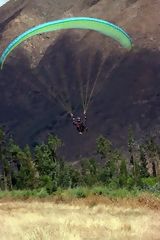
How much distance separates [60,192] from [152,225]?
1991 centimetres

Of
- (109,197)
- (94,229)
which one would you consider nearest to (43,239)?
(94,229)

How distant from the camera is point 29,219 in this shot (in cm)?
2561

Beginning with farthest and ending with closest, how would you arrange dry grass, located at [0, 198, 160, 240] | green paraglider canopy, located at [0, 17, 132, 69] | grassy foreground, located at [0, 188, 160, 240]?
green paraglider canopy, located at [0, 17, 132, 69]
grassy foreground, located at [0, 188, 160, 240]
dry grass, located at [0, 198, 160, 240]

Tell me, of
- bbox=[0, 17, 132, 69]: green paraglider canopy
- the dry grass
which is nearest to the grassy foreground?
the dry grass

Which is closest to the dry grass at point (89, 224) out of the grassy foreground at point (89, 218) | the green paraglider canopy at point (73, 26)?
the grassy foreground at point (89, 218)

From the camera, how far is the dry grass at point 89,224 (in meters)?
19.0

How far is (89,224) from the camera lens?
74.3ft

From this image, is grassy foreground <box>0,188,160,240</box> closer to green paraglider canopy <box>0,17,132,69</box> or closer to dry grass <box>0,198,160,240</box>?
dry grass <box>0,198,160,240</box>

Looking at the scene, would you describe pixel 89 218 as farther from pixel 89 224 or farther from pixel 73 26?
pixel 73 26

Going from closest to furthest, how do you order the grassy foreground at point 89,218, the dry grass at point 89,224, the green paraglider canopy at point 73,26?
the dry grass at point 89,224 < the grassy foreground at point 89,218 < the green paraglider canopy at point 73,26

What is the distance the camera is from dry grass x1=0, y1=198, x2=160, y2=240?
62.4 feet

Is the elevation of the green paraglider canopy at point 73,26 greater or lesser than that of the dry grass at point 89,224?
greater

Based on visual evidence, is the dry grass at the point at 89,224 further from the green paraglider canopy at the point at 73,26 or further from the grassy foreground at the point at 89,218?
the green paraglider canopy at the point at 73,26

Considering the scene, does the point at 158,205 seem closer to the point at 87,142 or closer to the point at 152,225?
the point at 152,225
